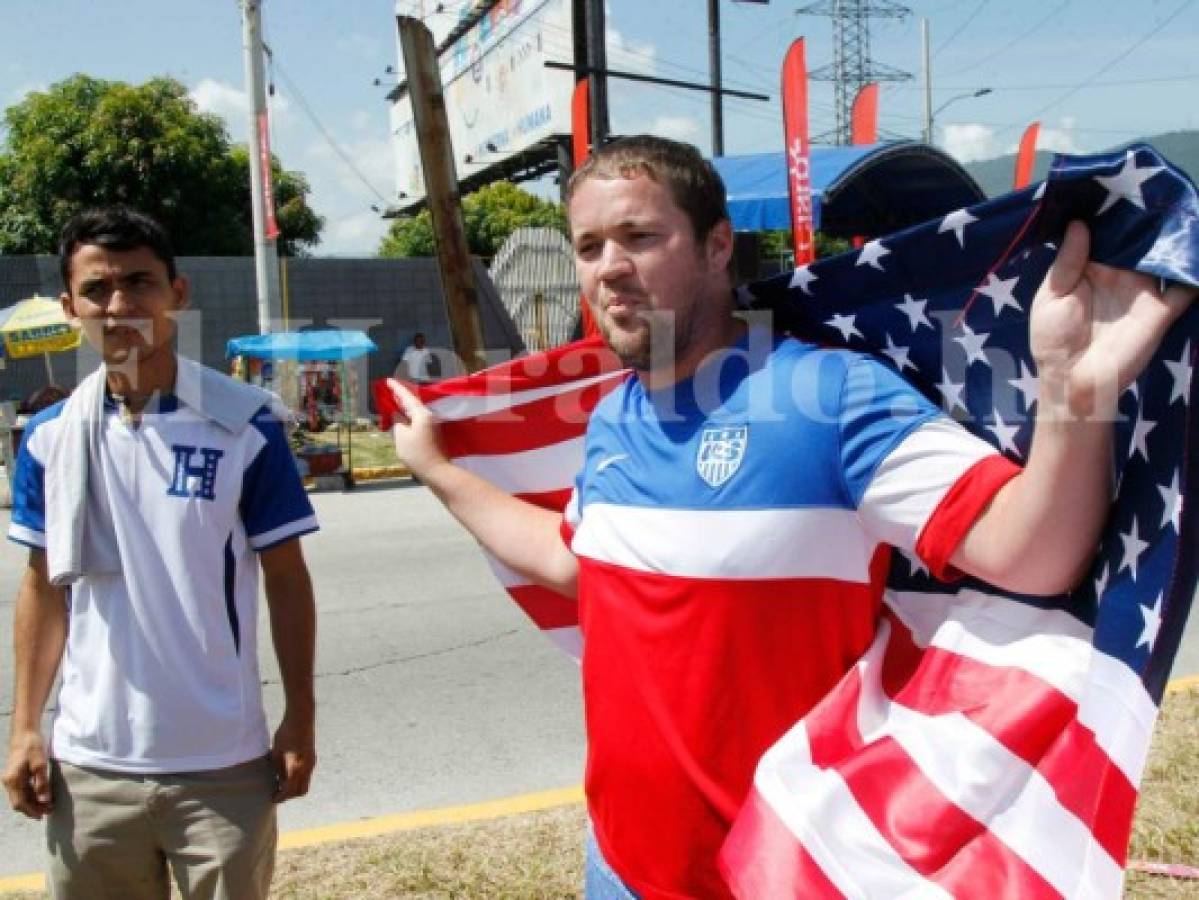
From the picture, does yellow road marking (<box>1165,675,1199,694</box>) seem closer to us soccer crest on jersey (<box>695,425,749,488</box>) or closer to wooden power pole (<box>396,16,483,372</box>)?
wooden power pole (<box>396,16,483,372</box>)

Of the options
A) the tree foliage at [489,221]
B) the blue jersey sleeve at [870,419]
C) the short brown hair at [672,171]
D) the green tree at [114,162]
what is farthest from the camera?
the tree foliage at [489,221]

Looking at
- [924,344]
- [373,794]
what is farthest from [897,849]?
[373,794]

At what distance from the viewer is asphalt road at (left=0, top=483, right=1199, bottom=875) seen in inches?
179

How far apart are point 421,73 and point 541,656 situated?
3.67m

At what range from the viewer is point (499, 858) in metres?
3.66

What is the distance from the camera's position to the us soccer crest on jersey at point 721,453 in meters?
1.88

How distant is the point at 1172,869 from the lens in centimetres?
346

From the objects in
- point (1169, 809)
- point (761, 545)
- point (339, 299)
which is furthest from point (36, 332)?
point (761, 545)

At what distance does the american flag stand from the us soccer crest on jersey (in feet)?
1.00

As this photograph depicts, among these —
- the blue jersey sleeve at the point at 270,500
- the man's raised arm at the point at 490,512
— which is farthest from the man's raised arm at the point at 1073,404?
the blue jersey sleeve at the point at 270,500

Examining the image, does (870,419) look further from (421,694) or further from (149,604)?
(421,694)

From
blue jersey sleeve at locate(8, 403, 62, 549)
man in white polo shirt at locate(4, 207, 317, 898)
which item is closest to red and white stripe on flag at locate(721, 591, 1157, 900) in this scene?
man in white polo shirt at locate(4, 207, 317, 898)

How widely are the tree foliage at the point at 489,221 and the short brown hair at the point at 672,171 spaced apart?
3772cm

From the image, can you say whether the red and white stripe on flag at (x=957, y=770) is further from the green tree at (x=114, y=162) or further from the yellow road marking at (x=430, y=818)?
the green tree at (x=114, y=162)
